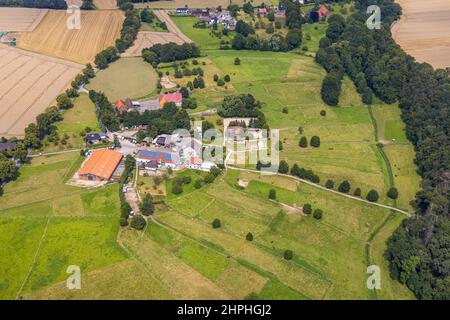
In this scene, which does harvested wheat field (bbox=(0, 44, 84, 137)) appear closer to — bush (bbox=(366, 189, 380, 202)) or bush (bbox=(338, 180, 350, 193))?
bush (bbox=(338, 180, 350, 193))

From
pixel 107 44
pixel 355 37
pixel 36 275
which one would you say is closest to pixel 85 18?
pixel 107 44

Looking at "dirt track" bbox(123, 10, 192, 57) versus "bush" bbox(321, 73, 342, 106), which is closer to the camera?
"bush" bbox(321, 73, 342, 106)

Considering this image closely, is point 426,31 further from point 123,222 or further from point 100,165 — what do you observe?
point 123,222

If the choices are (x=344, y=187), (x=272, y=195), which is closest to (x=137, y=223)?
(x=272, y=195)

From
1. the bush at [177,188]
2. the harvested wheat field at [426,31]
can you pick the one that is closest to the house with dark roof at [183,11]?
the harvested wheat field at [426,31]

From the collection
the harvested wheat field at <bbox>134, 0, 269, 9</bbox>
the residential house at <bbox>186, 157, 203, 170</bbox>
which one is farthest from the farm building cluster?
the harvested wheat field at <bbox>134, 0, 269, 9</bbox>

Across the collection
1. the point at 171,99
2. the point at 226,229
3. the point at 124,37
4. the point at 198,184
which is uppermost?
the point at 124,37

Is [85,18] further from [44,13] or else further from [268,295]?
[268,295]
